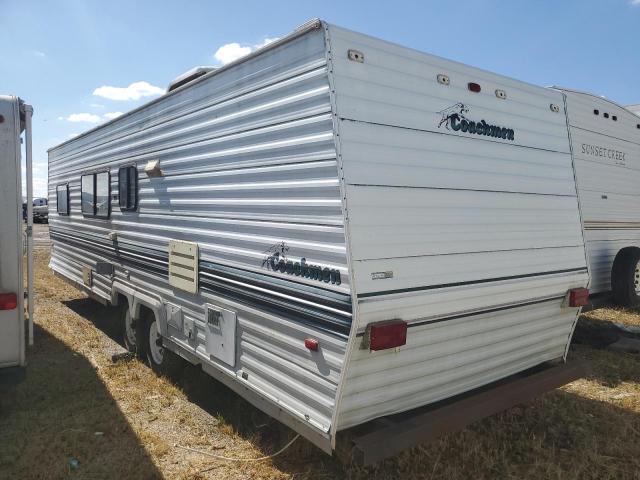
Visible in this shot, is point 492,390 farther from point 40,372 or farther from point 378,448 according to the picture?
point 40,372

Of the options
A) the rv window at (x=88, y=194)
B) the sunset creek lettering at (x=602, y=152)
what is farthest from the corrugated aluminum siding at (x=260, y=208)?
the sunset creek lettering at (x=602, y=152)

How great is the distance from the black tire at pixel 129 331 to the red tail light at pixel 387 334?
386 centimetres

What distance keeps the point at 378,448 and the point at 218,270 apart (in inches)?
70.7

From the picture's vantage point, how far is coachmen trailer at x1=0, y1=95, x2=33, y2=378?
392 cm

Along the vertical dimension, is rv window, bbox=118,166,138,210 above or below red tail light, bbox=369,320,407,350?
above

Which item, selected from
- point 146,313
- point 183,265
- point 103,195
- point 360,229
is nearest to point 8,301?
point 183,265

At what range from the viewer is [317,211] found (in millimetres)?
2906

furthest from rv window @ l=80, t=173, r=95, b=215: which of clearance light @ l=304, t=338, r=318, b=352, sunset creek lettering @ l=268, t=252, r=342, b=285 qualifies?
clearance light @ l=304, t=338, r=318, b=352

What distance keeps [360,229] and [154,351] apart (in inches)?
142

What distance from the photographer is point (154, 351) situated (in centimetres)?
549

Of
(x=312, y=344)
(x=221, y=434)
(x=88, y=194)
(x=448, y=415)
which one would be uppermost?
(x=88, y=194)

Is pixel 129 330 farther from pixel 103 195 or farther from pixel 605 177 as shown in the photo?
pixel 605 177

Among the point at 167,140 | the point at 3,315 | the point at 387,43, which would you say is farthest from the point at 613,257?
the point at 3,315

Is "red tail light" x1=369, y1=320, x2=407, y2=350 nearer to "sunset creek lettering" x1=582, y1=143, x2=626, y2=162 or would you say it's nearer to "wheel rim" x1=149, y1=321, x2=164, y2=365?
"wheel rim" x1=149, y1=321, x2=164, y2=365
